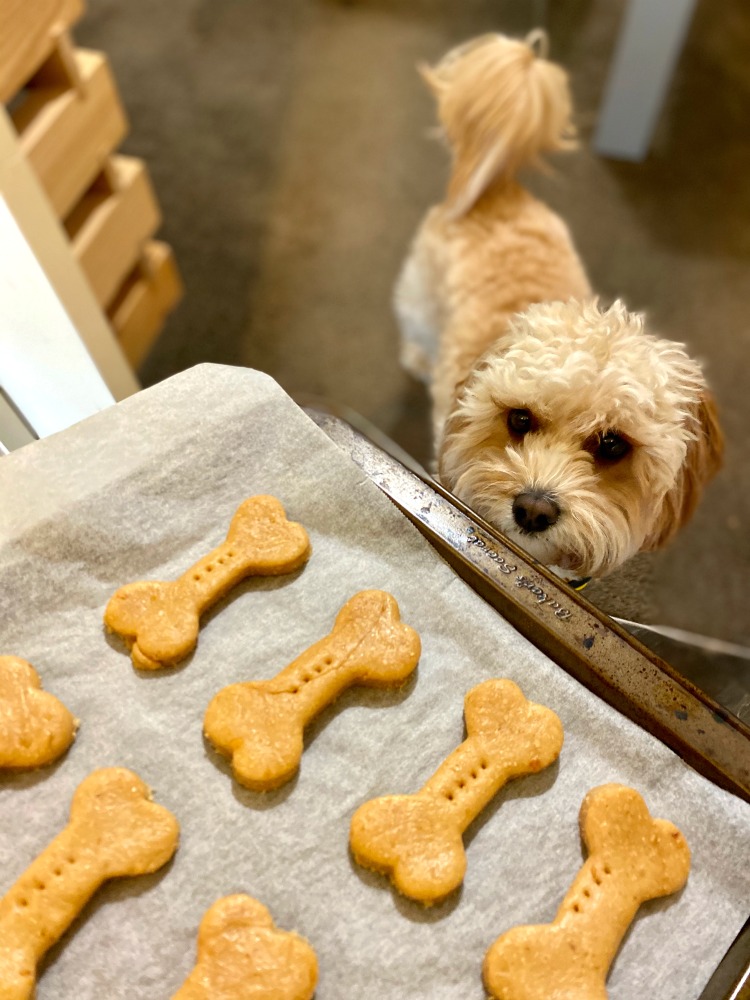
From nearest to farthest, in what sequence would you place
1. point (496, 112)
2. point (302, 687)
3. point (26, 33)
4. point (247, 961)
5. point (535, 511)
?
1. point (247, 961)
2. point (302, 687)
3. point (535, 511)
4. point (26, 33)
5. point (496, 112)

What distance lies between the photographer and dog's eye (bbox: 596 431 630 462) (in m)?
0.99

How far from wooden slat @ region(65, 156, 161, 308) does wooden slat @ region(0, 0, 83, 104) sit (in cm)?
39

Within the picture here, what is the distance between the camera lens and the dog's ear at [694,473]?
1009mm

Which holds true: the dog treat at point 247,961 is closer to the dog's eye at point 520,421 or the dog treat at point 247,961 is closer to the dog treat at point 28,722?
the dog treat at point 28,722

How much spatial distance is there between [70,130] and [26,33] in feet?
0.83

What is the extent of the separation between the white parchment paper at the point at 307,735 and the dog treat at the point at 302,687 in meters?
0.03

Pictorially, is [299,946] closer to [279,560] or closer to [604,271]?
[279,560]

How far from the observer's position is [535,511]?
0.96 metres

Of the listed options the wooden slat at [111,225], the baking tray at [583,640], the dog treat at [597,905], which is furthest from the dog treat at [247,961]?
the wooden slat at [111,225]

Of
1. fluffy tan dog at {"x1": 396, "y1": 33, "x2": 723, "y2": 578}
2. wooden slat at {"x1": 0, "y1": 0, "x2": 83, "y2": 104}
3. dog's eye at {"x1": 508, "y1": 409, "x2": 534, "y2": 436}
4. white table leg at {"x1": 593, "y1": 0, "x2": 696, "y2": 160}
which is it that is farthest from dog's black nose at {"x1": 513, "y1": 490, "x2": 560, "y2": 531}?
white table leg at {"x1": 593, "y1": 0, "x2": 696, "y2": 160}

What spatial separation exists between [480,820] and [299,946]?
22cm

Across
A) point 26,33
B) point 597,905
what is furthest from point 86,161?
point 597,905

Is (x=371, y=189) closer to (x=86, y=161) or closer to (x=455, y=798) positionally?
(x=86, y=161)

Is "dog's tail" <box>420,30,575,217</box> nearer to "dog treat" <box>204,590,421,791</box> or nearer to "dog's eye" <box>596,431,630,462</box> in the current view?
"dog's eye" <box>596,431,630,462</box>
